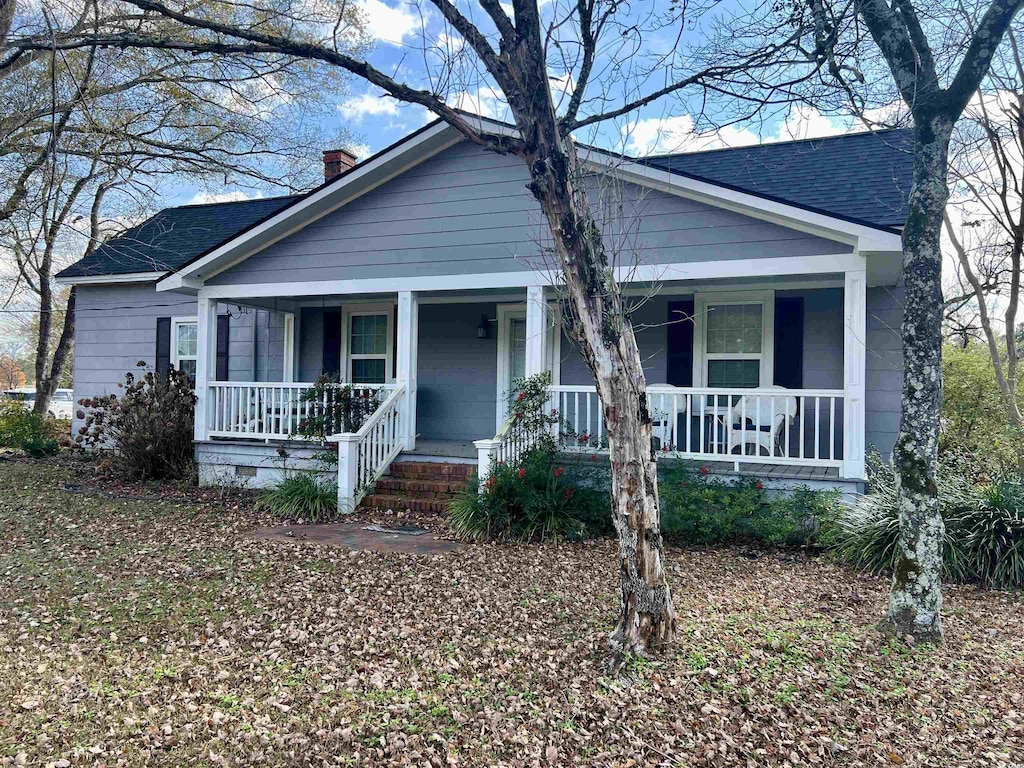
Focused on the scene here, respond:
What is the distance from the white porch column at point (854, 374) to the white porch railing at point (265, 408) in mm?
5547

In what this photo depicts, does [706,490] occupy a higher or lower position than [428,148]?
lower

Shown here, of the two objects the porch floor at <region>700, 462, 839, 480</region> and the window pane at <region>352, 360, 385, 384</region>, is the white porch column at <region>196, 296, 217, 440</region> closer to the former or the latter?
the window pane at <region>352, 360, 385, 384</region>

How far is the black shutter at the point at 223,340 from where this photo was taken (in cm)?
1216

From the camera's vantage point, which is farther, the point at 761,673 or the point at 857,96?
the point at 857,96

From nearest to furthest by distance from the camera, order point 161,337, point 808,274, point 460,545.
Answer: point 460,545 < point 808,274 < point 161,337

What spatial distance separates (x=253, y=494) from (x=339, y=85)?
A: 8.04 metres

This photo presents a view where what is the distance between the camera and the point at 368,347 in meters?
11.5

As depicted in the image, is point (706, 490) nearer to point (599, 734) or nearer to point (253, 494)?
point (599, 734)

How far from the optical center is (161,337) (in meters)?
12.8

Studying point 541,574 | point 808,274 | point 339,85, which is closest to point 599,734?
point 541,574

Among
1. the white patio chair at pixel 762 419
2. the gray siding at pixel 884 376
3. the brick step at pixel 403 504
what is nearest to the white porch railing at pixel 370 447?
the brick step at pixel 403 504

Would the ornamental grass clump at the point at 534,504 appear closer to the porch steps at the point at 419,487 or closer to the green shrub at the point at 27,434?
the porch steps at the point at 419,487

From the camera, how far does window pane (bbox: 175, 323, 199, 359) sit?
12617mm

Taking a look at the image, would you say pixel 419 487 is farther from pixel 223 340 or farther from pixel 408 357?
pixel 223 340
